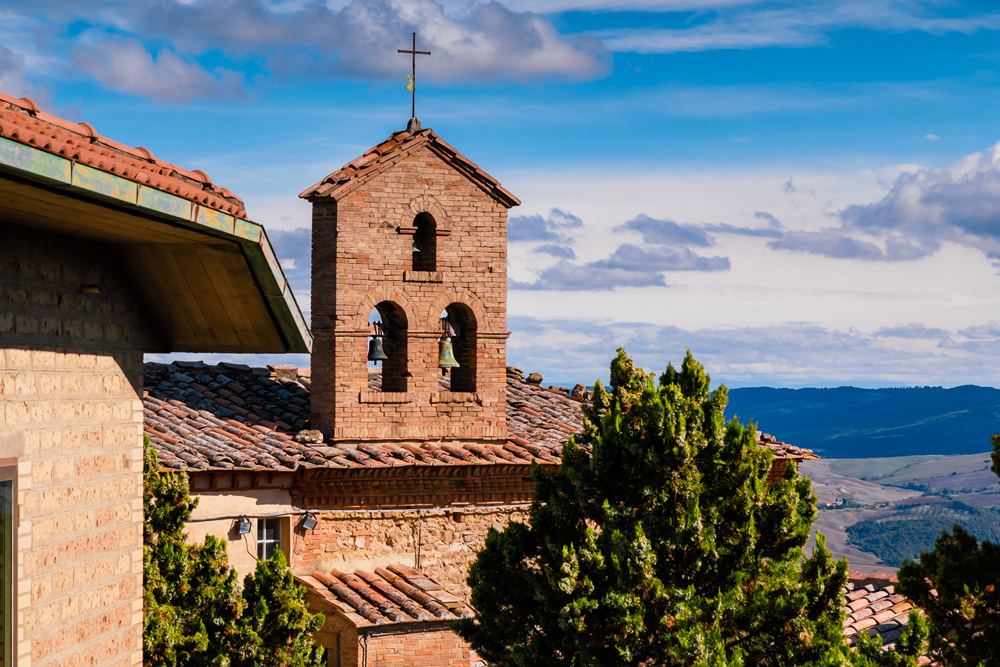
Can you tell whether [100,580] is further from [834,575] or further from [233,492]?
[233,492]

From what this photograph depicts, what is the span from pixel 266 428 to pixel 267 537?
180 centimetres

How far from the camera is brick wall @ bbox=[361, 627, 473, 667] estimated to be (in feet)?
49.9

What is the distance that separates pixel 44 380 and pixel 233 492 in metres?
9.32

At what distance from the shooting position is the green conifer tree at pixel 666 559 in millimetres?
10102

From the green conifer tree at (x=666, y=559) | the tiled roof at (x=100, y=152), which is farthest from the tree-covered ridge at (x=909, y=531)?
the tiled roof at (x=100, y=152)

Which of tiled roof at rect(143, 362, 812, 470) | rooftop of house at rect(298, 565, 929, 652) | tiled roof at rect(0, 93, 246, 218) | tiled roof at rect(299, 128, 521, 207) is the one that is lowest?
rooftop of house at rect(298, 565, 929, 652)

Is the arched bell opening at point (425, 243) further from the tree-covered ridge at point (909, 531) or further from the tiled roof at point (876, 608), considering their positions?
the tree-covered ridge at point (909, 531)

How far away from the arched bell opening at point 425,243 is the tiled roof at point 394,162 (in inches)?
39.9

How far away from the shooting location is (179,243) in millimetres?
7094

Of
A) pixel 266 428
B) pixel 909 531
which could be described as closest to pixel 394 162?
pixel 266 428

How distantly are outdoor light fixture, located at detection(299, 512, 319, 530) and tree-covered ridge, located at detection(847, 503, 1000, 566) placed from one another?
496ft

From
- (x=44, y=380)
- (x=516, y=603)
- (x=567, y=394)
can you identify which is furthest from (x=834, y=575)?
(x=567, y=394)

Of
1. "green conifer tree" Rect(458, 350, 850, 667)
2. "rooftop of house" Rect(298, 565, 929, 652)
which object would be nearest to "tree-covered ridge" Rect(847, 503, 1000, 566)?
"rooftop of house" Rect(298, 565, 929, 652)

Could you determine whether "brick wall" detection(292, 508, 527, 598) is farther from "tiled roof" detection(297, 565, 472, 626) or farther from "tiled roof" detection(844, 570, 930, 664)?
"tiled roof" detection(844, 570, 930, 664)
